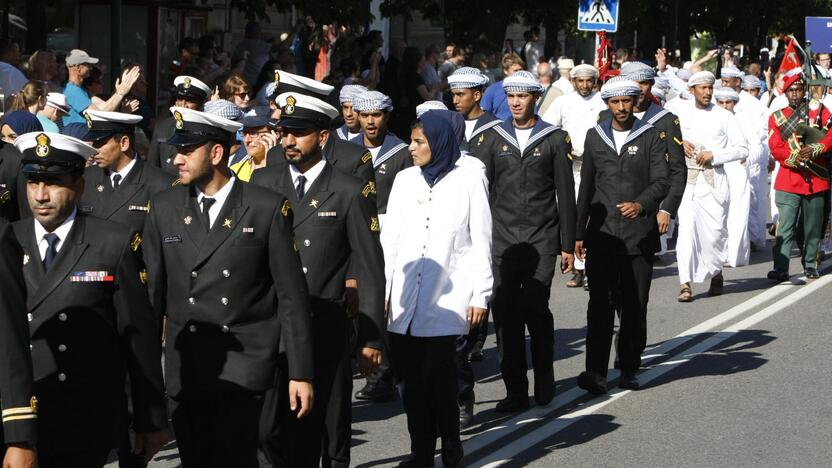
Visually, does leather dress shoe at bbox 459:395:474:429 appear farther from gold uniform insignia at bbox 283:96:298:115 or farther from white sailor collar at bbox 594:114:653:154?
gold uniform insignia at bbox 283:96:298:115

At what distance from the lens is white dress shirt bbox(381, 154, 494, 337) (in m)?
8.51

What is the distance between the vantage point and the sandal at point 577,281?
52.0ft

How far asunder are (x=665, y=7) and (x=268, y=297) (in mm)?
44352

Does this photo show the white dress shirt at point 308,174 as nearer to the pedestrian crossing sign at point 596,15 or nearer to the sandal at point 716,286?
the sandal at point 716,286

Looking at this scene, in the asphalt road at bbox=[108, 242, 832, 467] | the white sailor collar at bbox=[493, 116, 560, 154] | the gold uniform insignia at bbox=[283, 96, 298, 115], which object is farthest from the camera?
the white sailor collar at bbox=[493, 116, 560, 154]

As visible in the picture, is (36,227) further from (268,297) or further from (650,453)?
(650,453)

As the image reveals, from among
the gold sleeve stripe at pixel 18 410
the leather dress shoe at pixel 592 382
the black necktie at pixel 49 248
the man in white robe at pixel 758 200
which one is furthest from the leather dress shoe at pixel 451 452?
the man in white robe at pixel 758 200

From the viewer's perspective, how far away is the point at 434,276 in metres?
8.58

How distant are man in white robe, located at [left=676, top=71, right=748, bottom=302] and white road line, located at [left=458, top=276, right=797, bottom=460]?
56 cm

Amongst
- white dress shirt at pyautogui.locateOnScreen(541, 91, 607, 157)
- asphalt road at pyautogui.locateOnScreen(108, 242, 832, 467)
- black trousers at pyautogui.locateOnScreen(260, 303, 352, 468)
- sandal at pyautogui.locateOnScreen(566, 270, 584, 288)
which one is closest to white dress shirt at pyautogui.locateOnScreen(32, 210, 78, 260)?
black trousers at pyautogui.locateOnScreen(260, 303, 352, 468)

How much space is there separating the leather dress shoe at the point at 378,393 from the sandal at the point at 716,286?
5761 mm

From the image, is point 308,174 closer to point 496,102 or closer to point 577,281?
point 577,281

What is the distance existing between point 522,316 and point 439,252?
182 cm

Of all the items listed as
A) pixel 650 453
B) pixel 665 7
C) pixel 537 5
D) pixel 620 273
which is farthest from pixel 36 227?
pixel 665 7
